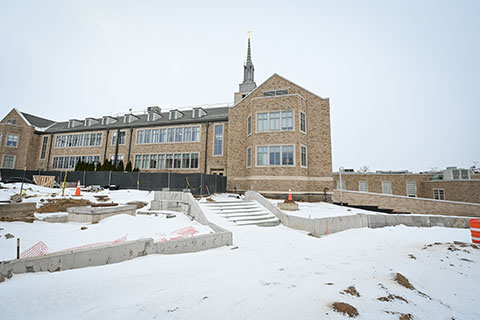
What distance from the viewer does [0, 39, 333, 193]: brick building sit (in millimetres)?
17266

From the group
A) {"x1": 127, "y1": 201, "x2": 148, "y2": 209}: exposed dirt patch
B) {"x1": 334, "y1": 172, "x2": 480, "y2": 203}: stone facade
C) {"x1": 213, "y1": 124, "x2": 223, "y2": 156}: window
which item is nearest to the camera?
{"x1": 127, "y1": 201, "x2": 148, "y2": 209}: exposed dirt patch

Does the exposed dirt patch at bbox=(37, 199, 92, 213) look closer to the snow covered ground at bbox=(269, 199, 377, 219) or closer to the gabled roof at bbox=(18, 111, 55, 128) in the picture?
the snow covered ground at bbox=(269, 199, 377, 219)

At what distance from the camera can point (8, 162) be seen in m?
27.8

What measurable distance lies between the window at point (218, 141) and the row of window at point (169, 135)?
217 cm

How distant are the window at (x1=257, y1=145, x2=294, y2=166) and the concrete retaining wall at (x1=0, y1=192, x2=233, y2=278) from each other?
37.1 feet

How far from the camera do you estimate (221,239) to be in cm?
625

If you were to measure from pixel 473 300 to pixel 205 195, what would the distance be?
1370 centimetres

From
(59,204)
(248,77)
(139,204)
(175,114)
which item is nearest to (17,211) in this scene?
(59,204)

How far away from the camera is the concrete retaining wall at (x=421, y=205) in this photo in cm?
1661

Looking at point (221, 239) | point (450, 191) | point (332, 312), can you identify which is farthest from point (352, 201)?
point (332, 312)

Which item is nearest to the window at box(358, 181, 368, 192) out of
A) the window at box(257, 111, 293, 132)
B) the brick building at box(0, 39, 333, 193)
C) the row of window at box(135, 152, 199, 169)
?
the brick building at box(0, 39, 333, 193)

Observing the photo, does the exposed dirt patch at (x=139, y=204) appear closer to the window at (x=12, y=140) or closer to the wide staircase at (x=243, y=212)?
the wide staircase at (x=243, y=212)

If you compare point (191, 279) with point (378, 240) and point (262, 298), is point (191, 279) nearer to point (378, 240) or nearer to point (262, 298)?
point (262, 298)

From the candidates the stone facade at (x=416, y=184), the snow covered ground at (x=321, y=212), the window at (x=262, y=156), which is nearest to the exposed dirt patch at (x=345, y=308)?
the snow covered ground at (x=321, y=212)
